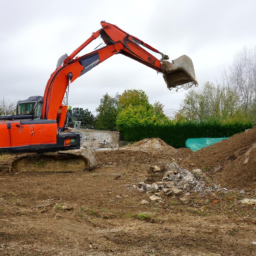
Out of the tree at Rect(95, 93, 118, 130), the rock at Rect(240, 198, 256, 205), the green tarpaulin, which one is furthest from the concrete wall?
the rock at Rect(240, 198, 256, 205)

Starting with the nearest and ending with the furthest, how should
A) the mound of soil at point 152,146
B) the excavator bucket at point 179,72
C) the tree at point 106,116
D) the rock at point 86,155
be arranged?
1. the rock at point 86,155
2. the excavator bucket at point 179,72
3. the mound of soil at point 152,146
4. the tree at point 106,116

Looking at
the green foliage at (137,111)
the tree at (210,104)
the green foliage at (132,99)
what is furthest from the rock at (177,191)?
the green foliage at (132,99)

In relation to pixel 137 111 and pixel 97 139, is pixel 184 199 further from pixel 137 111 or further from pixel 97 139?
pixel 137 111

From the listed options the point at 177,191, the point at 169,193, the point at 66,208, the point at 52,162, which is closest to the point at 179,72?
the point at 177,191

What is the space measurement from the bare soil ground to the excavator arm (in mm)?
1988

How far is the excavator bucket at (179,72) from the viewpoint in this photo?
407 inches

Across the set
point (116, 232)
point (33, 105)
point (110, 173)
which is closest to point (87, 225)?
point (116, 232)

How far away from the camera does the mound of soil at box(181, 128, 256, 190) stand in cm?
767

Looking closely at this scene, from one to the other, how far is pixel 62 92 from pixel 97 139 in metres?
11.9

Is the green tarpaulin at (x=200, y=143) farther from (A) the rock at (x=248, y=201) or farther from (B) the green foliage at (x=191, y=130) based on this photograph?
(A) the rock at (x=248, y=201)

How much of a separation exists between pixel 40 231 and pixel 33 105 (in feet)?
21.5

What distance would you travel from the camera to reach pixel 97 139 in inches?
848

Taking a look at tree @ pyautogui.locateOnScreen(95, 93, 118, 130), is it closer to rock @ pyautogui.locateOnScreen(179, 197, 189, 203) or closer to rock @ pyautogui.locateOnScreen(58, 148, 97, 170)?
rock @ pyautogui.locateOnScreen(58, 148, 97, 170)

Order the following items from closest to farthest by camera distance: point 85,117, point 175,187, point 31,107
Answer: point 175,187 < point 31,107 < point 85,117
